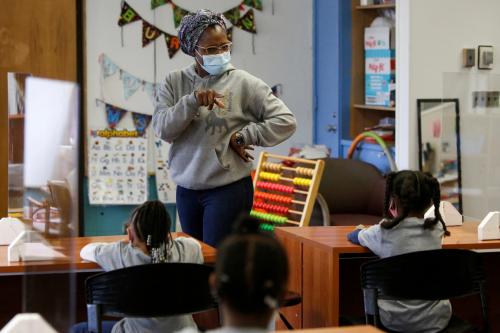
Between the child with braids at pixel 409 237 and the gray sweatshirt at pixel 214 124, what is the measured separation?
594 mm

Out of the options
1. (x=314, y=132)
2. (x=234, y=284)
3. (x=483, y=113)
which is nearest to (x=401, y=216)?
(x=234, y=284)

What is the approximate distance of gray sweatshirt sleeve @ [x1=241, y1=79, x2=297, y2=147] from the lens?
3.47 m

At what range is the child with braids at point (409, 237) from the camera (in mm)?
3016

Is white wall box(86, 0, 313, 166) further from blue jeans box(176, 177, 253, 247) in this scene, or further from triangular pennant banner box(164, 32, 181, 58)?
Answer: blue jeans box(176, 177, 253, 247)

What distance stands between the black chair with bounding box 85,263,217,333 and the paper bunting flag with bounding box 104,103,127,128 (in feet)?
11.8

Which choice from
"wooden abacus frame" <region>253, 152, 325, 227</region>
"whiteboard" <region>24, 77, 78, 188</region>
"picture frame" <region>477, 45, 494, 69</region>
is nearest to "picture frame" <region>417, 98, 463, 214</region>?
"picture frame" <region>477, 45, 494, 69</region>

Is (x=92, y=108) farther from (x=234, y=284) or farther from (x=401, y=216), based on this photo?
(x=234, y=284)

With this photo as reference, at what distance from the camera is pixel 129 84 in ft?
20.0

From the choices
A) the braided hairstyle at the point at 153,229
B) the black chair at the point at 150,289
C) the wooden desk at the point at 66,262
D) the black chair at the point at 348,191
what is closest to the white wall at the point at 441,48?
the black chair at the point at 348,191

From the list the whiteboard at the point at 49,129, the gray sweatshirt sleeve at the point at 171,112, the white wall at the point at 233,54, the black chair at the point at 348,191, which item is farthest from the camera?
the white wall at the point at 233,54

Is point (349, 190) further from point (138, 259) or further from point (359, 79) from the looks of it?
point (138, 259)

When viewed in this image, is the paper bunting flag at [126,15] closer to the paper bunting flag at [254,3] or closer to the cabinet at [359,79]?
the paper bunting flag at [254,3]

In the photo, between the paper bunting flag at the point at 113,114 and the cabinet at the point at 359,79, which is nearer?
the paper bunting flag at the point at 113,114

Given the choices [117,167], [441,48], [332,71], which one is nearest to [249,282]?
[441,48]
